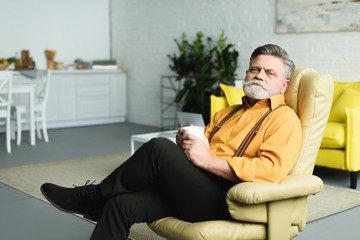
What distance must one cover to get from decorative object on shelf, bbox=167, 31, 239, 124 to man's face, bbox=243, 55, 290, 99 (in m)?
3.51

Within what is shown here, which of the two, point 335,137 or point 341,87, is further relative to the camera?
point 341,87

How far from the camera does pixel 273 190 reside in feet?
6.30

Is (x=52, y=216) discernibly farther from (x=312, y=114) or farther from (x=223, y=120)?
(x=312, y=114)

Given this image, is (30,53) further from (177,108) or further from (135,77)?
(177,108)

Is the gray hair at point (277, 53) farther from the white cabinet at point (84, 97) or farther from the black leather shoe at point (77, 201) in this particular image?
the white cabinet at point (84, 97)

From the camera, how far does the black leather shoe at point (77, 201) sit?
2.24 m

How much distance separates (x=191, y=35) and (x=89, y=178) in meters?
3.16

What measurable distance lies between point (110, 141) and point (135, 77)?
1933 mm

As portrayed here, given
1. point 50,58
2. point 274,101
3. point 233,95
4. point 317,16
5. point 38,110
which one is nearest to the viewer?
point 274,101

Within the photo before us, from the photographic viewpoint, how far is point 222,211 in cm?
204

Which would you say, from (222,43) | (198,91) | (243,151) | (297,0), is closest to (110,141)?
(198,91)

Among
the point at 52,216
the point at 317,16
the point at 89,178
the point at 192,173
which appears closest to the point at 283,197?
the point at 192,173

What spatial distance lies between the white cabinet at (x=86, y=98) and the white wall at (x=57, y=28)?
0.53 metres

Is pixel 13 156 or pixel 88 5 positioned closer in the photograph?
pixel 13 156
